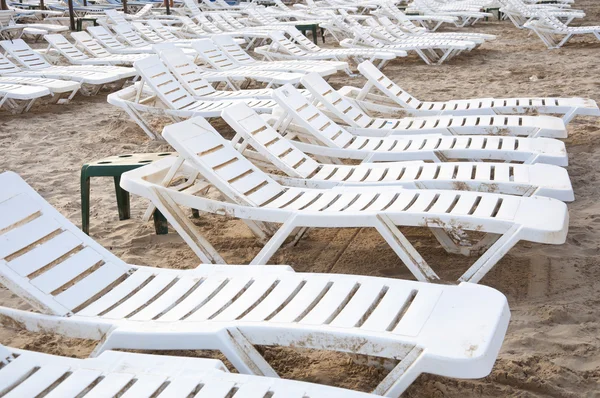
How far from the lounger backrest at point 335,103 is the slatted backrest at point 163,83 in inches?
50.6

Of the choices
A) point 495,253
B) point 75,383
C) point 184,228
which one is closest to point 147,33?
point 184,228

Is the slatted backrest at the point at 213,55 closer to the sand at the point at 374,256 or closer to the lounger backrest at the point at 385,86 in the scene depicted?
the sand at the point at 374,256

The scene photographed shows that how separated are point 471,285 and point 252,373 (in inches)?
29.1

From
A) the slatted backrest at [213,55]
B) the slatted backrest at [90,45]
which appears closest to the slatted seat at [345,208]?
the slatted backrest at [213,55]

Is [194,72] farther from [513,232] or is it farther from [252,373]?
[252,373]

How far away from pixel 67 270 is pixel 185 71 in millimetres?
4123

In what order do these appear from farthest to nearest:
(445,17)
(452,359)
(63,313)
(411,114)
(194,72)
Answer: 1. (445,17)
2. (194,72)
3. (411,114)
4. (63,313)
5. (452,359)

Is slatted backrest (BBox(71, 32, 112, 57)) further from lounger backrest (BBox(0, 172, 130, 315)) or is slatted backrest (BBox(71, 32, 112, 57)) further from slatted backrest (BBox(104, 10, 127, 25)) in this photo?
lounger backrest (BBox(0, 172, 130, 315))

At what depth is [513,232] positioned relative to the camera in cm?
290

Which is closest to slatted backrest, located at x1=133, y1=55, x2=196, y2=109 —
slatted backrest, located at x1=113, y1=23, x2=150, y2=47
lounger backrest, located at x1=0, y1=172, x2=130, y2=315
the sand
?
the sand

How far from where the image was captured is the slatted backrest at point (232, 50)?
830cm

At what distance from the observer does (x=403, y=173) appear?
396 cm

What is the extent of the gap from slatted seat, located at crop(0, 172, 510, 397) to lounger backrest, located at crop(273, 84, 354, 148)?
6.39 feet

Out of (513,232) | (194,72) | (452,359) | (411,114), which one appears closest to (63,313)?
(452,359)
